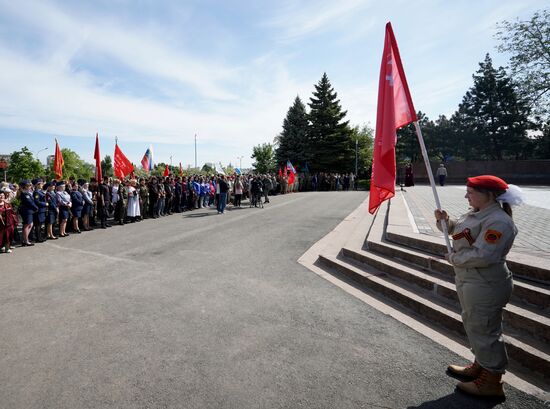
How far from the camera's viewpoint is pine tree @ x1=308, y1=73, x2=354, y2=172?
4516cm

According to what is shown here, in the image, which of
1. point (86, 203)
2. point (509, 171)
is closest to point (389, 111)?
point (86, 203)

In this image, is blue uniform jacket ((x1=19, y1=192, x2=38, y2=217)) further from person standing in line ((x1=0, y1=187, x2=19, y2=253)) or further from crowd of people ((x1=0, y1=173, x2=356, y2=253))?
person standing in line ((x1=0, y1=187, x2=19, y2=253))

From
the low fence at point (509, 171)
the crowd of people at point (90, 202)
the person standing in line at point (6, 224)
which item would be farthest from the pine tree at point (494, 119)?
the person standing in line at point (6, 224)

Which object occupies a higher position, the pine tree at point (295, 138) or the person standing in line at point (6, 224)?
the pine tree at point (295, 138)

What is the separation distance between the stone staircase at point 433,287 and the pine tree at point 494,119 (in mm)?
55864

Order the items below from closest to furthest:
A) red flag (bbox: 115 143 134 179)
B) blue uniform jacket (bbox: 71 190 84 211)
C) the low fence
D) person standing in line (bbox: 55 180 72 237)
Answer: person standing in line (bbox: 55 180 72 237), blue uniform jacket (bbox: 71 190 84 211), red flag (bbox: 115 143 134 179), the low fence

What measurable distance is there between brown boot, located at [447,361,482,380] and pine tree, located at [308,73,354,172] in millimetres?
42997

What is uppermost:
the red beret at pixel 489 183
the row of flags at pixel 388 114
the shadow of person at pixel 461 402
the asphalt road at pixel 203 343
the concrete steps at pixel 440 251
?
the row of flags at pixel 388 114

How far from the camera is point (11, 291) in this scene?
522 centimetres

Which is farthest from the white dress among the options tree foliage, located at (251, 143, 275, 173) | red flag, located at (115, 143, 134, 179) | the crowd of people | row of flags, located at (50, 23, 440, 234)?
tree foliage, located at (251, 143, 275, 173)

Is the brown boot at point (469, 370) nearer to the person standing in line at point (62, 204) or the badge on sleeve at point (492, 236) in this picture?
the badge on sleeve at point (492, 236)

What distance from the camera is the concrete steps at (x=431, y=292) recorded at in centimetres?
326

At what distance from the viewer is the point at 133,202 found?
43.7ft

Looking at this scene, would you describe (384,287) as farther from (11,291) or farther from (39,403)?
(11,291)
